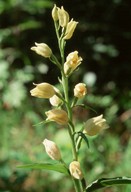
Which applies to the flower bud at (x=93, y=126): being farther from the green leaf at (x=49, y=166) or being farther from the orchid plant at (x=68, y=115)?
the green leaf at (x=49, y=166)

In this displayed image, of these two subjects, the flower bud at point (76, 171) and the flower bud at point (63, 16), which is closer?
the flower bud at point (76, 171)

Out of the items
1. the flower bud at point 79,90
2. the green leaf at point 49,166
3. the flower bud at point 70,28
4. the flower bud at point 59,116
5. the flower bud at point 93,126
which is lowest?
the green leaf at point 49,166

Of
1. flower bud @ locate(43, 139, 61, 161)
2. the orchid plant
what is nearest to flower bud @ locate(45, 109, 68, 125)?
the orchid plant

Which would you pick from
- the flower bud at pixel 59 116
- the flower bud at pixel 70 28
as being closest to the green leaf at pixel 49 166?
the flower bud at pixel 59 116

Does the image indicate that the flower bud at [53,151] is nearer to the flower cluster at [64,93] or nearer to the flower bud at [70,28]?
the flower cluster at [64,93]

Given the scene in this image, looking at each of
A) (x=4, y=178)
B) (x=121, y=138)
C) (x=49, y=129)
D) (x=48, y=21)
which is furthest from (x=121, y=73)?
(x=4, y=178)

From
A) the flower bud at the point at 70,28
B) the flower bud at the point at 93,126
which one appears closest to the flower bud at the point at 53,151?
the flower bud at the point at 93,126

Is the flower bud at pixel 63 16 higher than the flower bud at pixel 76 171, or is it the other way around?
the flower bud at pixel 63 16

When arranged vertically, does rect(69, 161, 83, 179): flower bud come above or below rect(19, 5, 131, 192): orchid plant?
below

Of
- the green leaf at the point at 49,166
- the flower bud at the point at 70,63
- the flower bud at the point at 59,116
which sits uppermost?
the flower bud at the point at 70,63

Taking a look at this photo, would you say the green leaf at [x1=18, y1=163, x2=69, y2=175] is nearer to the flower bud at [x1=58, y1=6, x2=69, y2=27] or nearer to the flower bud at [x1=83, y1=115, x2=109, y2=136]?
the flower bud at [x1=83, y1=115, x2=109, y2=136]

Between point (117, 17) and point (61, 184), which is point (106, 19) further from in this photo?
point (61, 184)
